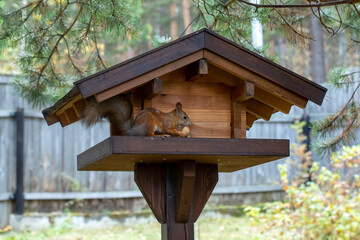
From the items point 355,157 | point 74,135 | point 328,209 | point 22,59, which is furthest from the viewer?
point 74,135

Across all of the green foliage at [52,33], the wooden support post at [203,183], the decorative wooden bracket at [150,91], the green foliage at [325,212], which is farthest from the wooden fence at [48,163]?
the decorative wooden bracket at [150,91]

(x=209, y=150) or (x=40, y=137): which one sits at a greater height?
(x=40, y=137)

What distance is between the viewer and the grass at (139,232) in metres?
7.20

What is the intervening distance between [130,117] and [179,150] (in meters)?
0.50

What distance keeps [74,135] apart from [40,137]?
530mm

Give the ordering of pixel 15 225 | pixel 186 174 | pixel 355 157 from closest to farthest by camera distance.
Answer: pixel 186 174 → pixel 355 157 → pixel 15 225

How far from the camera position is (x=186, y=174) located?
3.23 metres

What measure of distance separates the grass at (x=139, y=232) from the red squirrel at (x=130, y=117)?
4.15 metres

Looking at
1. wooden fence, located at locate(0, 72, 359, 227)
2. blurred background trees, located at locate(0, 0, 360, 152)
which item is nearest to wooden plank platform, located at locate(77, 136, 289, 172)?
blurred background trees, located at locate(0, 0, 360, 152)

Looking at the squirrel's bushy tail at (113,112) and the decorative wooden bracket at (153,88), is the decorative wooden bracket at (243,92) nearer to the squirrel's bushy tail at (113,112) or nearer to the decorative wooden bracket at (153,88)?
the decorative wooden bracket at (153,88)

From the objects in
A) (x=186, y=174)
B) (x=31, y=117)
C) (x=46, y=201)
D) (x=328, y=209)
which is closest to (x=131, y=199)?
(x=46, y=201)

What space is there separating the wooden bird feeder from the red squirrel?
64mm

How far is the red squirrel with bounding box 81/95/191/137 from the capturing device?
10.1 ft

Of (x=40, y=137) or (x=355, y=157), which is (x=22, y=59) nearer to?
(x=40, y=137)
